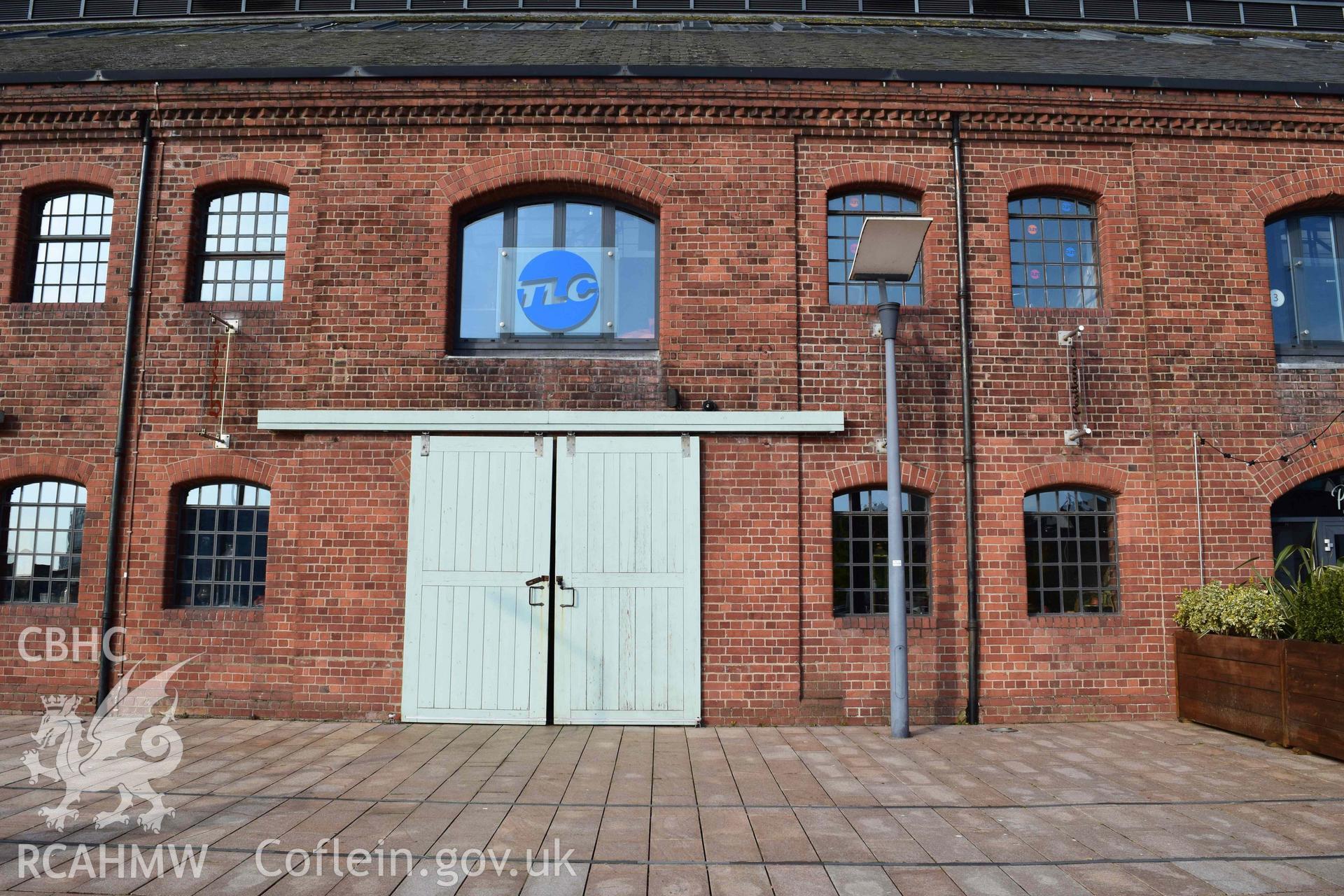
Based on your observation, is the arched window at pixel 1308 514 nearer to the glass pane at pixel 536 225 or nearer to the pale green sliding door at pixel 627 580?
the pale green sliding door at pixel 627 580

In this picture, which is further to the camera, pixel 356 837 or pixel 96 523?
pixel 96 523

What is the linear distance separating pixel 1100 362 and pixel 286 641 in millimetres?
9056

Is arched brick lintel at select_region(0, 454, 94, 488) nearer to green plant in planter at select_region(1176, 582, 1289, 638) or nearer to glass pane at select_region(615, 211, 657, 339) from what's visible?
glass pane at select_region(615, 211, 657, 339)

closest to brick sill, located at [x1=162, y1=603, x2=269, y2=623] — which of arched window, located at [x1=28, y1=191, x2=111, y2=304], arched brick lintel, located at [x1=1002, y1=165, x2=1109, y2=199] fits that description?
arched window, located at [x1=28, y1=191, x2=111, y2=304]

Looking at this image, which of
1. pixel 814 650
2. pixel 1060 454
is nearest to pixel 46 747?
pixel 814 650

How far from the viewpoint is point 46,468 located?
8.48 metres

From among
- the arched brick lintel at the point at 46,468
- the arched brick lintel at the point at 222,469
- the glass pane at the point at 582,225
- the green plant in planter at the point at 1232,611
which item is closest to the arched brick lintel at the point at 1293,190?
the green plant in planter at the point at 1232,611

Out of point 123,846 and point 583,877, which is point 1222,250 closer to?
point 583,877

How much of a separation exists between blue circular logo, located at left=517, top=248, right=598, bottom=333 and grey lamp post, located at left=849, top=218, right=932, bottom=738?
292 centimetres

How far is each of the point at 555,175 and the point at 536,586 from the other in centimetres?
439

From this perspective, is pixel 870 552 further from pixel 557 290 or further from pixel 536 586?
pixel 557 290

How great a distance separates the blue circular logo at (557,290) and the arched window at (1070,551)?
5208 millimetres

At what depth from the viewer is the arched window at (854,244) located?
8789 mm

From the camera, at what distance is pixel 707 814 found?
523cm
